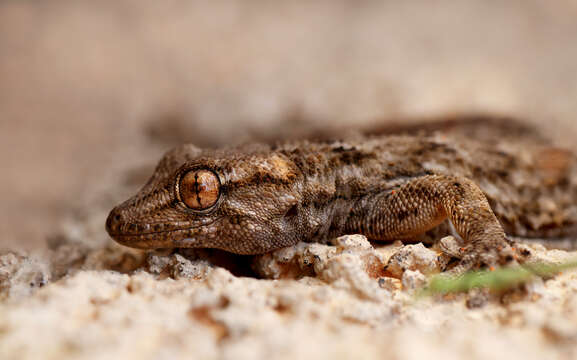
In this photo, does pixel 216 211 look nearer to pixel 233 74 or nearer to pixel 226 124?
pixel 226 124

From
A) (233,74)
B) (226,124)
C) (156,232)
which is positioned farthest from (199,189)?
(233,74)

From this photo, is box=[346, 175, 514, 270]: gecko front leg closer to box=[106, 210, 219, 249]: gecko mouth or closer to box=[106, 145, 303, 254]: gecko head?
box=[106, 145, 303, 254]: gecko head

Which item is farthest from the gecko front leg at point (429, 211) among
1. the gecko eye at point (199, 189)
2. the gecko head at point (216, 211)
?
the gecko eye at point (199, 189)

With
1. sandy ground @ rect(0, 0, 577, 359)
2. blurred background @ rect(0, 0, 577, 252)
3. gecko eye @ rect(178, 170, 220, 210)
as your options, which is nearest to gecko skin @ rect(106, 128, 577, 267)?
gecko eye @ rect(178, 170, 220, 210)

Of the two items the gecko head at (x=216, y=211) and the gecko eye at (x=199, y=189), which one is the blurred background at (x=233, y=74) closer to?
the gecko head at (x=216, y=211)

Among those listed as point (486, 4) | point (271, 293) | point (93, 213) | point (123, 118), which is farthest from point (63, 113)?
point (486, 4)

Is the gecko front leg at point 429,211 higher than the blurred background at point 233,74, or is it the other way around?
the blurred background at point 233,74
